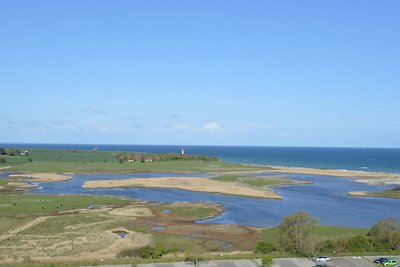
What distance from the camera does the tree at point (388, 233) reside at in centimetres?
4519

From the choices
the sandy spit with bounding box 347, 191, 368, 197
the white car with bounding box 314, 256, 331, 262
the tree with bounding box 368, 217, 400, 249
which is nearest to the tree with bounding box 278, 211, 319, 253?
the white car with bounding box 314, 256, 331, 262

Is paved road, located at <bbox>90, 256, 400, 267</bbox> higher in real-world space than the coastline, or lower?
lower

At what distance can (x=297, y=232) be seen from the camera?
143ft

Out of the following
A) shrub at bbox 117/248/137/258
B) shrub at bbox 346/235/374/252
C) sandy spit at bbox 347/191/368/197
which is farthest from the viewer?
sandy spit at bbox 347/191/368/197

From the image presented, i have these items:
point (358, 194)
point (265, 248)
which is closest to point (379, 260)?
point (265, 248)

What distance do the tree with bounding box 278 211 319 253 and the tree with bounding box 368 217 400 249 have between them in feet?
25.9

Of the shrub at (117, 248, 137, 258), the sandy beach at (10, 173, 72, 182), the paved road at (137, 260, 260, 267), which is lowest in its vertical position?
the shrub at (117, 248, 137, 258)

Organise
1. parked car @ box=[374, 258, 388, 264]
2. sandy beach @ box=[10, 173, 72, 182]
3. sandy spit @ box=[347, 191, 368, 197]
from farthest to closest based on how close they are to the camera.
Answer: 1. sandy beach @ box=[10, 173, 72, 182]
2. sandy spit @ box=[347, 191, 368, 197]
3. parked car @ box=[374, 258, 388, 264]

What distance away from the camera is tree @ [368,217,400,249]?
45.2 meters

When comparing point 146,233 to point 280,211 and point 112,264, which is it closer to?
point 112,264

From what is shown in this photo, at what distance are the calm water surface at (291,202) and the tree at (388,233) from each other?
1351 cm

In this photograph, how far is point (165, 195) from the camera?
9150cm

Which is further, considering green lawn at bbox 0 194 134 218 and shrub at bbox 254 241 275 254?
green lawn at bbox 0 194 134 218

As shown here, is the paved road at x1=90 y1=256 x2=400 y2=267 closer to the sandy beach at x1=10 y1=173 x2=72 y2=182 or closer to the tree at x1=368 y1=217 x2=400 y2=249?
the tree at x1=368 y1=217 x2=400 y2=249
